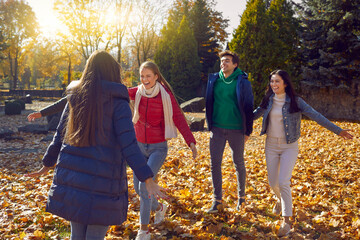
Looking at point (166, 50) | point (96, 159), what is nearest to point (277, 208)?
point (96, 159)

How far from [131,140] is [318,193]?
161 inches

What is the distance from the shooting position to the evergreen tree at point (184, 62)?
24.7 metres

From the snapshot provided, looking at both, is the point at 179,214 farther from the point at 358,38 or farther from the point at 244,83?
the point at 358,38

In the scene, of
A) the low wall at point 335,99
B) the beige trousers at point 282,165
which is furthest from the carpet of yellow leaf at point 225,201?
the low wall at point 335,99

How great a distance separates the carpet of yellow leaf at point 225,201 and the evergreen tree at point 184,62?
1748 centimetres

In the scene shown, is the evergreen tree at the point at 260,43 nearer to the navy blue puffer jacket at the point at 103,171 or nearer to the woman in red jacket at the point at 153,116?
the woman in red jacket at the point at 153,116

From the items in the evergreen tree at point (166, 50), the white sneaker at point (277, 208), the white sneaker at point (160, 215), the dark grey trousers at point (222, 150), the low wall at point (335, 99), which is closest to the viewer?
the white sneaker at point (160, 215)

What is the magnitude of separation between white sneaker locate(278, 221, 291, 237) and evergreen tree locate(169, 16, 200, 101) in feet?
70.8

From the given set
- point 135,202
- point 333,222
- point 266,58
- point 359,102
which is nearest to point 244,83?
point 333,222

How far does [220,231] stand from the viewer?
3.62m

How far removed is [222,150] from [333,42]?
1499 centimetres

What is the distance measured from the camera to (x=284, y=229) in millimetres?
3494

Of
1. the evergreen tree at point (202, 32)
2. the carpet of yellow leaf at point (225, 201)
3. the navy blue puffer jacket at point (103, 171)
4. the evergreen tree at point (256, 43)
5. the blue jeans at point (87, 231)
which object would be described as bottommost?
the carpet of yellow leaf at point (225, 201)

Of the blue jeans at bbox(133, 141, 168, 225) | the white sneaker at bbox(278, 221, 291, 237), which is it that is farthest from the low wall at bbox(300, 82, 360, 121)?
the blue jeans at bbox(133, 141, 168, 225)
